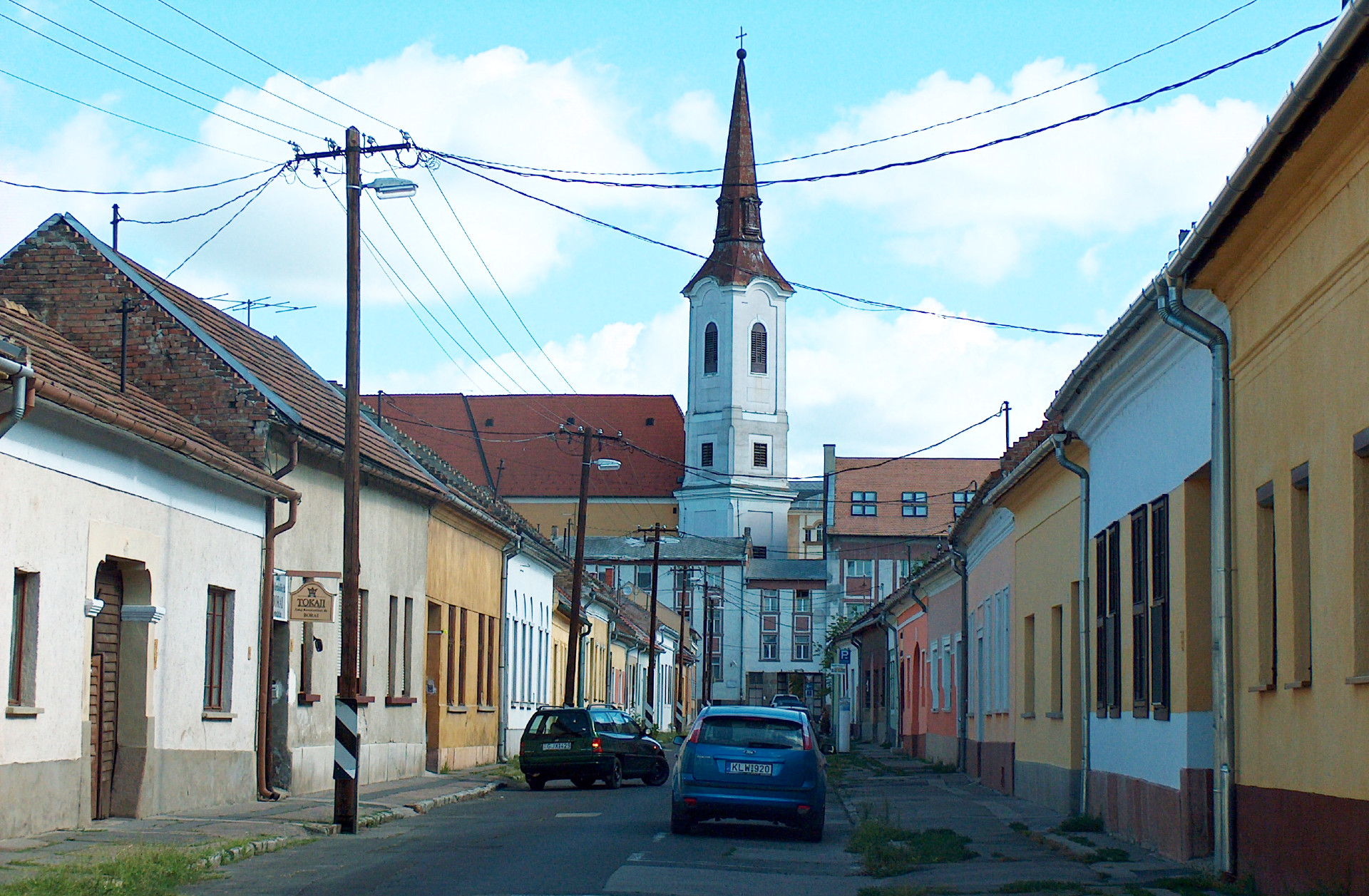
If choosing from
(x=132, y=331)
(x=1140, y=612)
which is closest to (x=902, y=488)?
(x=132, y=331)

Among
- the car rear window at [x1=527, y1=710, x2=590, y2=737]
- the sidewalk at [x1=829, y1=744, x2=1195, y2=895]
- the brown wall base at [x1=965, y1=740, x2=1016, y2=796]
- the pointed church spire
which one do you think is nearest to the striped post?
the sidewalk at [x1=829, y1=744, x2=1195, y2=895]

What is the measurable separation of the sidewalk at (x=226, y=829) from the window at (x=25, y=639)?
1.34 metres

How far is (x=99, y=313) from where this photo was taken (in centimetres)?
2152

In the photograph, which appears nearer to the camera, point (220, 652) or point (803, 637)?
point (220, 652)

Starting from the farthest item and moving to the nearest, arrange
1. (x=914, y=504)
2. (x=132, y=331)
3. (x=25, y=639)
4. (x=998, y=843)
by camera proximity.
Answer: (x=914, y=504) → (x=132, y=331) → (x=998, y=843) → (x=25, y=639)

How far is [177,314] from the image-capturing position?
21938 mm

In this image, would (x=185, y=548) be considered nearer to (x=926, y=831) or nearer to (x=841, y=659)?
(x=926, y=831)

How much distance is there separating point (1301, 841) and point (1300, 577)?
1.74 meters

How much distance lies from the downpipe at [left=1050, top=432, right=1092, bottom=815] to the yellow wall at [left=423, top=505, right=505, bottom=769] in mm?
13846

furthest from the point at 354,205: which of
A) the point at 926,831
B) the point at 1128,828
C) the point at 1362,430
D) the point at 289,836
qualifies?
the point at 1362,430

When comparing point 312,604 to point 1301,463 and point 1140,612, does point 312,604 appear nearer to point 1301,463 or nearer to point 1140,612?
point 1140,612

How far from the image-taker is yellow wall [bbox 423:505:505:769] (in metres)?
31.3

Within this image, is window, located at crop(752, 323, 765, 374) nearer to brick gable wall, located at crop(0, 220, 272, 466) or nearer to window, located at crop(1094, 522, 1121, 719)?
brick gable wall, located at crop(0, 220, 272, 466)

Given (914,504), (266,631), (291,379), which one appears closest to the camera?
(266,631)
